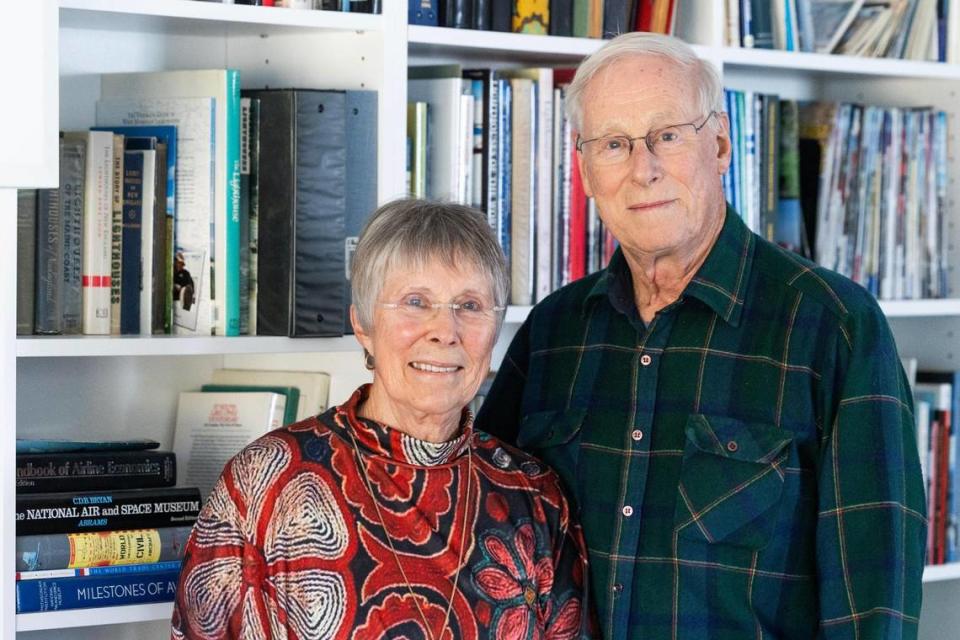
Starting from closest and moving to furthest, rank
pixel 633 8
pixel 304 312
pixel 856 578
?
pixel 856 578
pixel 304 312
pixel 633 8

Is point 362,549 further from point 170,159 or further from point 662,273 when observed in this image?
point 170,159

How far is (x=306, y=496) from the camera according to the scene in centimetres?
148

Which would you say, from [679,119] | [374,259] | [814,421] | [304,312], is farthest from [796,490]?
[304,312]

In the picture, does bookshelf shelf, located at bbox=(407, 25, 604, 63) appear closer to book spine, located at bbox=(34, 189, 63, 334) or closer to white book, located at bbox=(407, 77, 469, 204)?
white book, located at bbox=(407, 77, 469, 204)

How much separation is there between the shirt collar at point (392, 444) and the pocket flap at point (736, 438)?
0.28m

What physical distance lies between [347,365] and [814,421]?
0.77 metres

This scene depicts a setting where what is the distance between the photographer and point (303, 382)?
80.3 inches

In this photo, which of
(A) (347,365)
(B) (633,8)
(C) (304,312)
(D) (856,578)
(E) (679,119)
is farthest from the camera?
(B) (633,8)

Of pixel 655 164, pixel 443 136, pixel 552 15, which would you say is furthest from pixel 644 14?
pixel 655 164

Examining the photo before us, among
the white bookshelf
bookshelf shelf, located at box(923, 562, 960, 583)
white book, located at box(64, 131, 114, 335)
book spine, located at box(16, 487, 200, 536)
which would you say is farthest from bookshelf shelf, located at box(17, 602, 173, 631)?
bookshelf shelf, located at box(923, 562, 960, 583)

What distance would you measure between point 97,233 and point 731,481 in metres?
0.93

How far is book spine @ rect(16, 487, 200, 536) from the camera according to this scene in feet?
5.56

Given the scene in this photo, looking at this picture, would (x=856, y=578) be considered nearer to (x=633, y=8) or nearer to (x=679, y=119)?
(x=679, y=119)

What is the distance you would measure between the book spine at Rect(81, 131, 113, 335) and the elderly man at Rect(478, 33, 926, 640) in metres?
0.66
